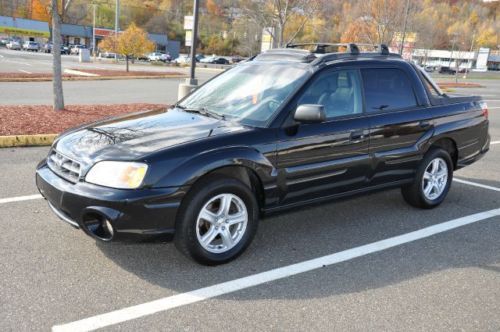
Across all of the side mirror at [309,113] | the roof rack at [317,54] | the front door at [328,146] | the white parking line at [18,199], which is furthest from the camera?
the white parking line at [18,199]

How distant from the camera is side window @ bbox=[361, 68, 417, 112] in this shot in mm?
4809

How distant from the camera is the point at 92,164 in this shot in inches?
137

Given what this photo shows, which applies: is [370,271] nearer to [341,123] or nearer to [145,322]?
[341,123]

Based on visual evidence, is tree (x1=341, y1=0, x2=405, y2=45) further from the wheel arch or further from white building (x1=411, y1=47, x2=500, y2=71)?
white building (x1=411, y1=47, x2=500, y2=71)

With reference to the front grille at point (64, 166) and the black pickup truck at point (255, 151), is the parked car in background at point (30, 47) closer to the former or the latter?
the black pickup truck at point (255, 151)

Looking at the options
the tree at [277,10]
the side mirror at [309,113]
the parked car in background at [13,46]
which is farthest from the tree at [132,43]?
the parked car in background at [13,46]

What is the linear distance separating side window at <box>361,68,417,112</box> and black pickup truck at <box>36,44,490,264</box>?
15 mm

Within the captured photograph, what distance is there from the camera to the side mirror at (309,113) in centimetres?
395

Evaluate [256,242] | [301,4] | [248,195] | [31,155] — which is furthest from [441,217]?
[301,4]

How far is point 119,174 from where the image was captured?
3398mm

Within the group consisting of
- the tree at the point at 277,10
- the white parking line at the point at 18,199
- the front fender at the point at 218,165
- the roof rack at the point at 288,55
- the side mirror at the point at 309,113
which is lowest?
the white parking line at the point at 18,199

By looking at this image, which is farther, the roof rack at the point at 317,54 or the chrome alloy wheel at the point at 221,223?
the roof rack at the point at 317,54

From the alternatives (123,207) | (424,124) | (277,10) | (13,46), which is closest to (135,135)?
(123,207)

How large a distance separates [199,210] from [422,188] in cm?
296
